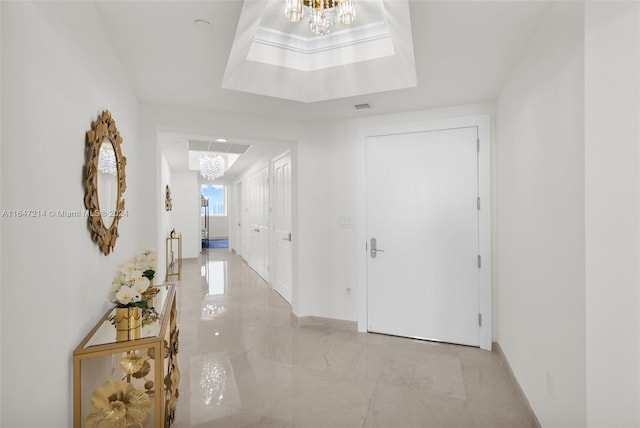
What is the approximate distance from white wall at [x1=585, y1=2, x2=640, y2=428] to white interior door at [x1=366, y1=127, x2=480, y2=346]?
1.81m

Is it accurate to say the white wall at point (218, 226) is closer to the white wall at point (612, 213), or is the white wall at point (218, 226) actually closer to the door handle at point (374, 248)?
the door handle at point (374, 248)

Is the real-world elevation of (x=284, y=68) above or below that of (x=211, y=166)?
above

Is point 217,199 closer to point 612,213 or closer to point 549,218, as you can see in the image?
point 549,218

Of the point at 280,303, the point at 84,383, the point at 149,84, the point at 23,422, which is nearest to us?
the point at 23,422

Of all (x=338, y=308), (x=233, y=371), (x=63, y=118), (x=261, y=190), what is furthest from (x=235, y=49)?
(x=261, y=190)

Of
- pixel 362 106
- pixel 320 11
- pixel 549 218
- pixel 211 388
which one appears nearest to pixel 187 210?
pixel 362 106

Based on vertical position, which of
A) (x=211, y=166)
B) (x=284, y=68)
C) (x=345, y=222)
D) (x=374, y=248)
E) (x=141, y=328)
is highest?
(x=284, y=68)

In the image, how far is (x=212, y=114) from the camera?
11.0 ft

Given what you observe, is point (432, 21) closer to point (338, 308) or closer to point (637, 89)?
point (637, 89)

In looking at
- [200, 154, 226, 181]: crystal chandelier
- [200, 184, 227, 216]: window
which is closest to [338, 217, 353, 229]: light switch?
[200, 154, 226, 181]: crystal chandelier

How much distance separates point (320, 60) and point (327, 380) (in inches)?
101

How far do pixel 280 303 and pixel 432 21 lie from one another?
382 centimetres

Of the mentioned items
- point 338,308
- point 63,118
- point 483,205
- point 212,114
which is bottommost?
point 338,308

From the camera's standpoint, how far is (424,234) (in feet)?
10.9
